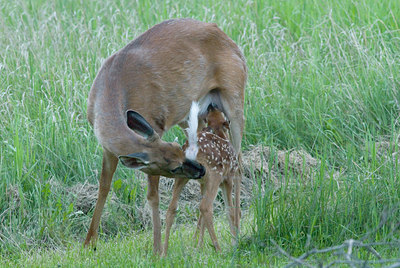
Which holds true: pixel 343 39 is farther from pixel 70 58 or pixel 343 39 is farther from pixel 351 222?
pixel 351 222

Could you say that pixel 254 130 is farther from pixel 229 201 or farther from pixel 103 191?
pixel 103 191

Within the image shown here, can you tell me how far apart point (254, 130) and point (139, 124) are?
122 inches

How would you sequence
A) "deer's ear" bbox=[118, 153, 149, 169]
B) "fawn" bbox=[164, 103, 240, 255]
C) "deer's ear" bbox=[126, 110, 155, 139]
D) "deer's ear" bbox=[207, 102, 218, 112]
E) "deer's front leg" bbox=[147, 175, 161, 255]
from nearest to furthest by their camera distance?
"deer's ear" bbox=[118, 153, 149, 169] < "deer's ear" bbox=[126, 110, 155, 139] < "fawn" bbox=[164, 103, 240, 255] < "deer's front leg" bbox=[147, 175, 161, 255] < "deer's ear" bbox=[207, 102, 218, 112]

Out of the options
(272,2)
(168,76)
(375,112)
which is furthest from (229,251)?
(272,2)

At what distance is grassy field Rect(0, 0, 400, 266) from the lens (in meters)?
5.59

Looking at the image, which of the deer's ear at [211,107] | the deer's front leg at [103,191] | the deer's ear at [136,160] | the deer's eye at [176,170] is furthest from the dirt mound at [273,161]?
the deer's ear at [136,160]

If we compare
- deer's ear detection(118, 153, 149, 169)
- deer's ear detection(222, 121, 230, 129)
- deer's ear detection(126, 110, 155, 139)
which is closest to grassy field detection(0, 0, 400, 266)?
deer's ear detection(222, 121, 230, 129)

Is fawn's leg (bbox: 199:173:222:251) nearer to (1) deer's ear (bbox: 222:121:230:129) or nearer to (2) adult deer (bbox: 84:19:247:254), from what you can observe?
(2) adult deer (bbox: 84:19:247:254)

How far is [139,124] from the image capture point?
17.5ft

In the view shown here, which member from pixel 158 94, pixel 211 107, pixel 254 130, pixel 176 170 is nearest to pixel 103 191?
pixel 158 94

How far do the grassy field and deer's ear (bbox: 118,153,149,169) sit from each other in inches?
28.7

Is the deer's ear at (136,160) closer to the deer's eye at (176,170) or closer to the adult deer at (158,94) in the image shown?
the adult deer at (158,94)

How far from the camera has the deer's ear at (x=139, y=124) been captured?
5.26m

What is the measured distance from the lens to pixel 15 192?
678 centimetres
